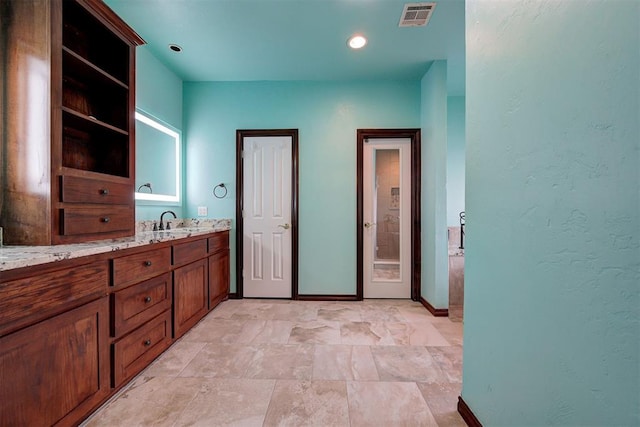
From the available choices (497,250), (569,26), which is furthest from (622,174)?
(497,250)

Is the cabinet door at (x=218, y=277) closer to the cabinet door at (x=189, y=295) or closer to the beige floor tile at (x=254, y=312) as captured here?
the cabinet door at (x=189, y=295)

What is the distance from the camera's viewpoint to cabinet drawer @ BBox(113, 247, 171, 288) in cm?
160

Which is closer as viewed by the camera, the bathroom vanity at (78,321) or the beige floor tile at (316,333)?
the bathroom vanity at (78,321)

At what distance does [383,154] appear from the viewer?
11.4 feet

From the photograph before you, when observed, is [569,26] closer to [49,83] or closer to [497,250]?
[497,250]

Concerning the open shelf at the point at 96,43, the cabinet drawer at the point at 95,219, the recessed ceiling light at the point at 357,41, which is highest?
the recessed ceiling light at the point at 357,41

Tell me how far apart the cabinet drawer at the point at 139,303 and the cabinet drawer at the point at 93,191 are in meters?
0.57

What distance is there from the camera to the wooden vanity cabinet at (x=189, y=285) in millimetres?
2229

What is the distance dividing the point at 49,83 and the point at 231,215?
2140mm

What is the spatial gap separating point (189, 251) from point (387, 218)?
222cm

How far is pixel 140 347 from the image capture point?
70.8 inches

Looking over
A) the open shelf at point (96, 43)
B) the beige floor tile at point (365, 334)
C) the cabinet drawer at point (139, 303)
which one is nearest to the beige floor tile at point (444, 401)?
the beige floor tile at point (365, 334)

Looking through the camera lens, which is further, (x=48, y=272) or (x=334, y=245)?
(x=334, y=245)

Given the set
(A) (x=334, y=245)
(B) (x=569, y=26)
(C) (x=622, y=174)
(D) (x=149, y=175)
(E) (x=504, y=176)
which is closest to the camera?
(C) (x=622, y=174)
